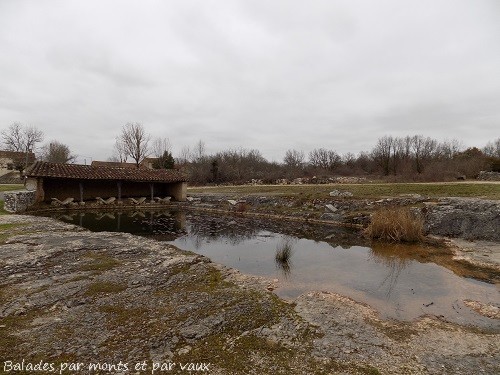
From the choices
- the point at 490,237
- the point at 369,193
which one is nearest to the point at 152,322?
the point at 490,237

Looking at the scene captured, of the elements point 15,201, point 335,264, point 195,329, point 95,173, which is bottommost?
point 335,264

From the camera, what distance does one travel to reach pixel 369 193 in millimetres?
22156

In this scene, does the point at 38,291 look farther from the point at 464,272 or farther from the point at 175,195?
the point at 175,195

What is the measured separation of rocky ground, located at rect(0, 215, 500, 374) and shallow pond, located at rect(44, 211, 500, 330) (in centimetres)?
67

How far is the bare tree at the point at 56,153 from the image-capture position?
2210 inches

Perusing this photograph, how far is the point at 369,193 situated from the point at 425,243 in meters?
9.51

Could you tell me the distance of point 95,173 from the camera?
25.0 metres

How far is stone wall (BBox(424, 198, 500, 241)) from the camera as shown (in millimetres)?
12852

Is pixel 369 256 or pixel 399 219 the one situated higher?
pixel 399 219

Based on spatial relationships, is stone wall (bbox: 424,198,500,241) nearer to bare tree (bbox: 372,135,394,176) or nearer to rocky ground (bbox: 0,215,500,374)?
rocky ground (bbox: 0,215,500,374)

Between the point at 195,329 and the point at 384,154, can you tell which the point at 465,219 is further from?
the point at 384,154

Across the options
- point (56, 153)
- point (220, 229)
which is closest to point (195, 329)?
point (220, 229)

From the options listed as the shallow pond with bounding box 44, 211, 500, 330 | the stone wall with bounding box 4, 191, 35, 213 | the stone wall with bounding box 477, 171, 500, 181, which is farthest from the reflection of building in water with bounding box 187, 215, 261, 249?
the stone wall with bounding box 477, 171, 500, 181

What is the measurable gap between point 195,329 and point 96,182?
25.7 m
